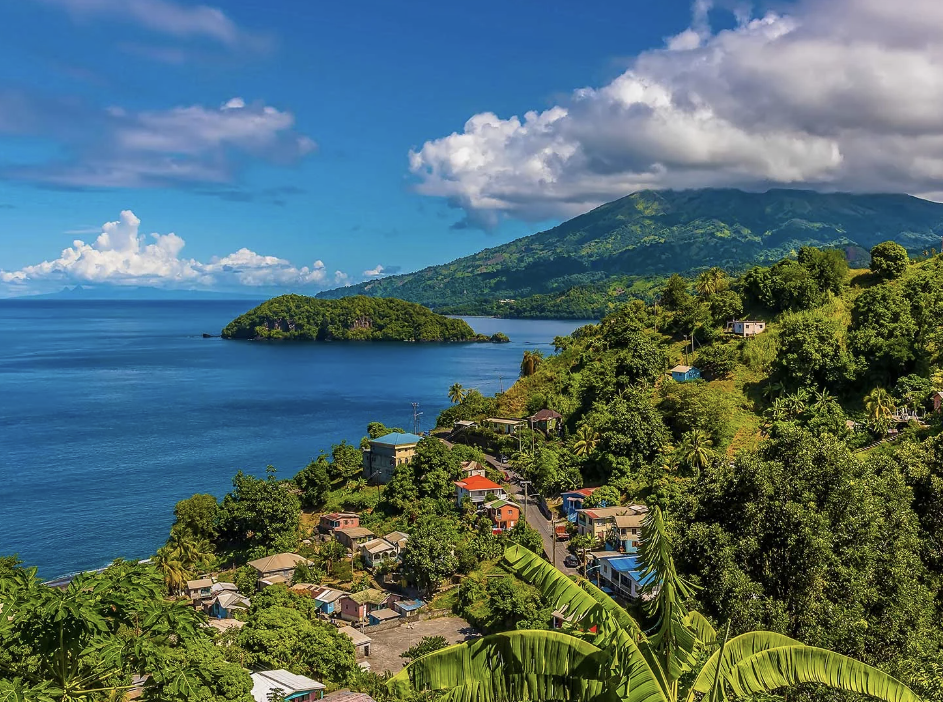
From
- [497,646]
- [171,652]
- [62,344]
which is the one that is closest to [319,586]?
[171,652]

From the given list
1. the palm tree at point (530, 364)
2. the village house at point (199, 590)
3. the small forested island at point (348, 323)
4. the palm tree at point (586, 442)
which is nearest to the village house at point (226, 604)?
the village house at point (199, 590)

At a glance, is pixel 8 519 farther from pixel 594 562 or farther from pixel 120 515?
pixel 594 562

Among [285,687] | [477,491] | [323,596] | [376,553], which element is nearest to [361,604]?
[323,596]

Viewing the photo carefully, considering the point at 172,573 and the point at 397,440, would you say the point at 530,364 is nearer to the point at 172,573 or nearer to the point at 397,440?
the point at 397,440

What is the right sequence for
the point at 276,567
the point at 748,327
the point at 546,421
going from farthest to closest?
the point at 546,421, the point at 748,327, the point at 276,567

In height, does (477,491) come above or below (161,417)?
below

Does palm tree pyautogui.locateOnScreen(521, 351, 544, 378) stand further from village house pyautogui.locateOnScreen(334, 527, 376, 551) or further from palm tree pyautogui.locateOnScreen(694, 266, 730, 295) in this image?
village house pyautogui.locateOnScreen(334, 527, 376, 551)

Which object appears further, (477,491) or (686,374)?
(686,374)
